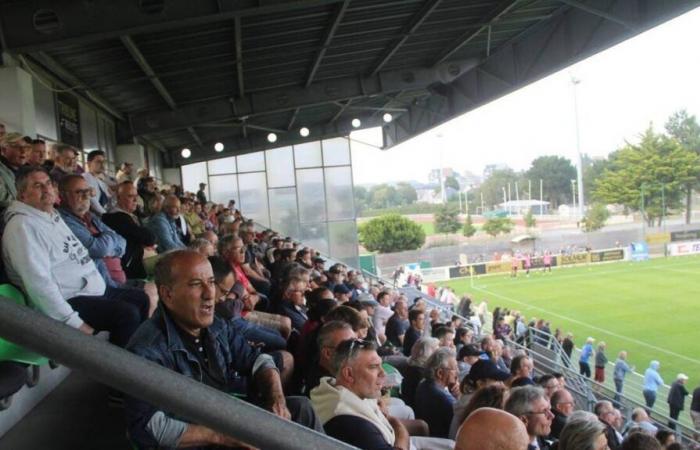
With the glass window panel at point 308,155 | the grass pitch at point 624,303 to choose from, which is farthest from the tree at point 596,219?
the glass window panel at point 308,155

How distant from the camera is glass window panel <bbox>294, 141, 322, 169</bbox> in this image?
2278 cm

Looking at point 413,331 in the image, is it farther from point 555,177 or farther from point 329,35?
point 555,177

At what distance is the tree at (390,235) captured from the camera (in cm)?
5541

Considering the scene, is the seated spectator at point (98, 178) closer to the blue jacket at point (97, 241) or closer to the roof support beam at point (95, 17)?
the blue jacket at point (97, 241)

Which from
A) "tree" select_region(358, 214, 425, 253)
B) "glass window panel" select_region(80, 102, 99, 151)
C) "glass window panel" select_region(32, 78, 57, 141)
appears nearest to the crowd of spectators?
"glass window panel" select_region(32, 78, 57, 141)

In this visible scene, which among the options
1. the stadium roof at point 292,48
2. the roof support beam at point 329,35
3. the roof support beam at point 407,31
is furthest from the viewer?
the roof support beam at point 407,31

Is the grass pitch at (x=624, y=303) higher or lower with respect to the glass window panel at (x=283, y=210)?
lower

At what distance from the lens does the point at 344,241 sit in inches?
927

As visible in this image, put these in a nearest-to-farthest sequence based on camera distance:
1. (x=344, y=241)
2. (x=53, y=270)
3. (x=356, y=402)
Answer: (x=356, y=402) < (x=53, y=270) < (x=344, y=241)

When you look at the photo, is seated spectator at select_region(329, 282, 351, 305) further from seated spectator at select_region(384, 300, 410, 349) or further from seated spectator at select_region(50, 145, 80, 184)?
seated spectator at select_region(50, 145, 80, 184)

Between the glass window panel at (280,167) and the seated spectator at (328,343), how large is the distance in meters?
19.6

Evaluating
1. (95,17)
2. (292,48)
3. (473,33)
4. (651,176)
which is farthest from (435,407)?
(651,176)

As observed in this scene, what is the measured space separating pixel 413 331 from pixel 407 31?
580 centimetres

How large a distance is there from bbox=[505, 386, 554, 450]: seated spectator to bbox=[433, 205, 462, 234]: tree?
6745 centimetres
